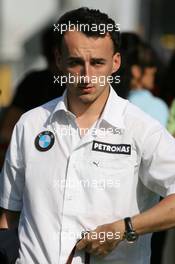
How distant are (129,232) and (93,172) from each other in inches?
10.9

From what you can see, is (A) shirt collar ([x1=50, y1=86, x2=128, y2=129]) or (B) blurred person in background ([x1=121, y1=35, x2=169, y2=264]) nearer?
(A) shirt collar ([x1=50, y1=86, x2=128, y2=129])

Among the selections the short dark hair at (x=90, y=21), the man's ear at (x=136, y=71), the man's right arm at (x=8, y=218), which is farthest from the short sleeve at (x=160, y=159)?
the man's ear at (x=136, y=71)

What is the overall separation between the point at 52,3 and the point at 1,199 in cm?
1554

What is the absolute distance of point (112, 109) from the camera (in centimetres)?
379

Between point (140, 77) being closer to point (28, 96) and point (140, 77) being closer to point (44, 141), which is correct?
point (28, 96)

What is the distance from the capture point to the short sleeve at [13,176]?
388cm

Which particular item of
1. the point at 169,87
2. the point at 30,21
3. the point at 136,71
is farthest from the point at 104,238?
the point at 30,21

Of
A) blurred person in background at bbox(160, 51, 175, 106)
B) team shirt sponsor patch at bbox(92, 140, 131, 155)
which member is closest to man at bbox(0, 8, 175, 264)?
team shirt sponsor patch at bbox(92, 140, 131, 155)

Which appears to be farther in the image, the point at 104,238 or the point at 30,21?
the point at 30,21

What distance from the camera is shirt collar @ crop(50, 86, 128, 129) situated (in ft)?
12.3

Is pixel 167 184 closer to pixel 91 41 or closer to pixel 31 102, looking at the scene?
pixel 91 41

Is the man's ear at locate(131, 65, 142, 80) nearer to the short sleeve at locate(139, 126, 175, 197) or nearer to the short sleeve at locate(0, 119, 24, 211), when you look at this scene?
the short sleeve at locate(0, 119, 24, 211)

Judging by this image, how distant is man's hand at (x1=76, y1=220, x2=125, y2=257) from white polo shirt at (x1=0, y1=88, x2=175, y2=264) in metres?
0.05

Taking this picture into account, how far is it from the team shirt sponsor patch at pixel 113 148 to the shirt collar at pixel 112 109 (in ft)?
0.26
